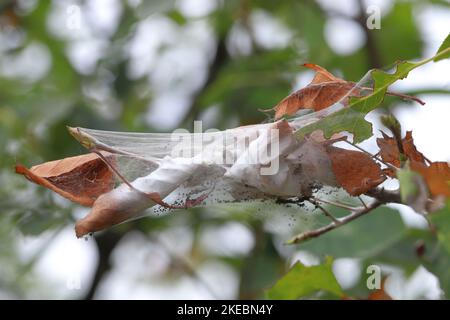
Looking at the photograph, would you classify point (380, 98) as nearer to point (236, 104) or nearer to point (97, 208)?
point (97, 208)

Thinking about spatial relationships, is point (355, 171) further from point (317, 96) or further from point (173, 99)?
point (173, 99)

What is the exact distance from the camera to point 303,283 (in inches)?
49.1

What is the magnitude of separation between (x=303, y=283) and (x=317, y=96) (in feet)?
1.35

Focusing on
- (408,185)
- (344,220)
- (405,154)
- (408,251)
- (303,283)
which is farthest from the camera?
(408,251)

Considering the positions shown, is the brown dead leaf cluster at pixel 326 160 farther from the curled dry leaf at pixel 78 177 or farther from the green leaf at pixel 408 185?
the green leaf at pixel 408 185

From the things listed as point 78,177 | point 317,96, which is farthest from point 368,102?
point 78,177

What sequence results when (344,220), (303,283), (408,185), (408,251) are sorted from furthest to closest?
1. (408,251)
2. (303,283)
3. (344,220)
4. (408,185)

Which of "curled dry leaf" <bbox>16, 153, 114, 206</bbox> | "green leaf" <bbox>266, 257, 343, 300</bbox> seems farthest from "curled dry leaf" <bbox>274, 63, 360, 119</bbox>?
"green leaf" <bbox>266, 257, 343, 300</bbox>

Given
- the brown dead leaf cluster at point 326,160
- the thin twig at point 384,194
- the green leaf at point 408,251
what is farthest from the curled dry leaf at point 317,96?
the green leaf at point 408,251

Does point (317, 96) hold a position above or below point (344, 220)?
above

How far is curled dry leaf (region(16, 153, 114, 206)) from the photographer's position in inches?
35.7

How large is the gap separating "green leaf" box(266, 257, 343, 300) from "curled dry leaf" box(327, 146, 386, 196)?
350 mm
